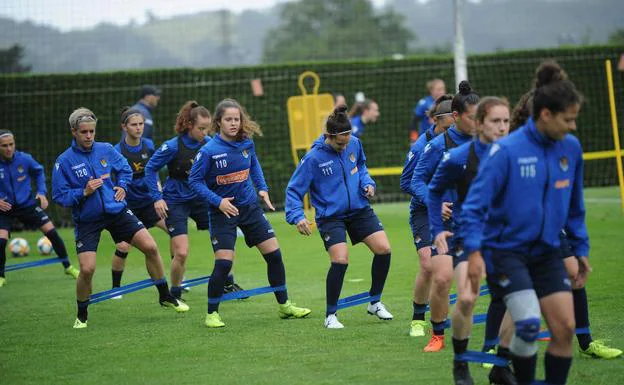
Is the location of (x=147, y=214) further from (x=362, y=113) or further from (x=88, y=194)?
(x=362, y=113)

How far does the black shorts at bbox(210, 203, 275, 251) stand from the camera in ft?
31.3

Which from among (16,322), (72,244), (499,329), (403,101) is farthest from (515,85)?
(499,329)

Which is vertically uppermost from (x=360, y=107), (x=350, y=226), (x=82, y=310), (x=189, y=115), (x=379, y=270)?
(x=360, y=107)

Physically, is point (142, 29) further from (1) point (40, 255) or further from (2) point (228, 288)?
(2) point (228, 288)

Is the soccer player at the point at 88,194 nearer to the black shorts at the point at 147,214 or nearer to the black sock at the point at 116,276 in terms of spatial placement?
the black sock at the point at 116,276

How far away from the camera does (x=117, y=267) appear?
11500mm

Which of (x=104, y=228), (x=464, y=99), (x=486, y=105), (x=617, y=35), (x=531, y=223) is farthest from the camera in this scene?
(x=617, y=35)

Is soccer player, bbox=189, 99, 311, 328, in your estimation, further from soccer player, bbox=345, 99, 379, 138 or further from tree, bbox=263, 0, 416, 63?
tree, bbox=263, 0, 416, 63

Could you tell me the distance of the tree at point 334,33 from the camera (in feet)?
79.5

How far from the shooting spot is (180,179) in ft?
36.6

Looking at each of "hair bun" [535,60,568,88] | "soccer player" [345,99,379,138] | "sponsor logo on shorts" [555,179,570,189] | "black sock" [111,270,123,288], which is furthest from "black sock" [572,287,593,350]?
"soccer player" [345,99,379,138]

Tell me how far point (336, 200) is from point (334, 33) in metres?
17.7

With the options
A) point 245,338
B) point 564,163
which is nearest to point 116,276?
point 245,338

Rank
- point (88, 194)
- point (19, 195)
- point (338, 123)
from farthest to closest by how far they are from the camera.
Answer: point (19, 195), point (88, 194), point (338, 123)
